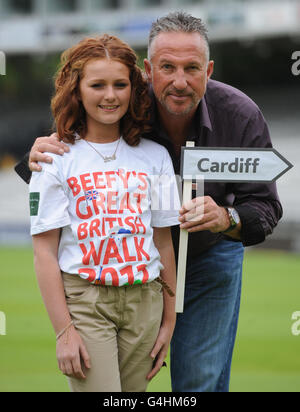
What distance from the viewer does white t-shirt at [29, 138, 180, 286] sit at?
3008 millimetres

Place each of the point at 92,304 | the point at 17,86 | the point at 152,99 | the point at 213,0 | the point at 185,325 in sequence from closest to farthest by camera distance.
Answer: the point at 92,304 < the point at 152,99 < the point at 185,325 < the point at 213,0 < the point at 17,86

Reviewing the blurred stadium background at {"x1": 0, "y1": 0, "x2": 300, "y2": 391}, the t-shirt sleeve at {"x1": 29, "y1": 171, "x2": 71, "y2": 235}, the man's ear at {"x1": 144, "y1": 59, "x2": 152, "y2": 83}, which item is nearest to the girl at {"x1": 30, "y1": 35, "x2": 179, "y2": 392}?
the t-shirt sleeve at {"x1": 29, "y1": 171, "x2": 71, "y2": 235}

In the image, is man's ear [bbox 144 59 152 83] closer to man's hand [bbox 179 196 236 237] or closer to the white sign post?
the white sign post

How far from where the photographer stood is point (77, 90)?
3.18m

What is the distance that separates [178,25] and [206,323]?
1.56m

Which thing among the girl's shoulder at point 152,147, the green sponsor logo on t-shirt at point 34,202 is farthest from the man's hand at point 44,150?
the girl's shoulder at point 152,147

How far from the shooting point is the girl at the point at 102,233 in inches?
118

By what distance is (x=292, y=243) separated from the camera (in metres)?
15.2

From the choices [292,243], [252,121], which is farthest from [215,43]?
[252,121]

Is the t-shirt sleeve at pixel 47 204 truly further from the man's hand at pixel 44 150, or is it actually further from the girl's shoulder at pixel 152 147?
the girl's shoulder at pixel 152 147

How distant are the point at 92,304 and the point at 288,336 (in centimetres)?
543

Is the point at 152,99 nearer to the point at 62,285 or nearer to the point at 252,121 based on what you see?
the point at 252,121

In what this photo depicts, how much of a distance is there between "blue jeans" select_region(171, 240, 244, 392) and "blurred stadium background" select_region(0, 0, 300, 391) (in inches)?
646

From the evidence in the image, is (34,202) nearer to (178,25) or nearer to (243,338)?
(178,25)
